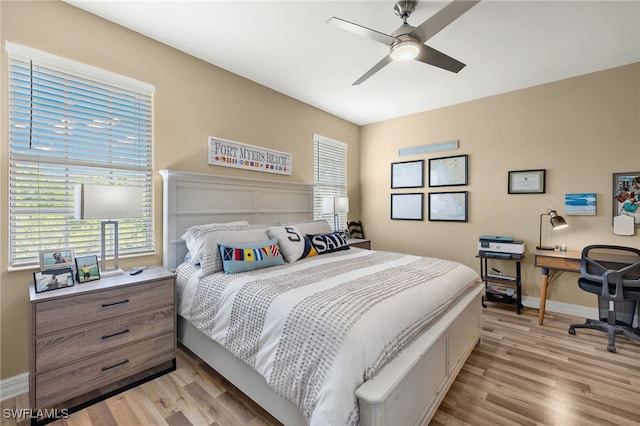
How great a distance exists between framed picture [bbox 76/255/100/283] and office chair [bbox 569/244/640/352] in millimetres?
4151

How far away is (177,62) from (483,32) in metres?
2.86

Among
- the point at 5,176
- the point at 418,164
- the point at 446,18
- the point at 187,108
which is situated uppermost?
the point at 446,18

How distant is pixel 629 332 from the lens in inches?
98.9

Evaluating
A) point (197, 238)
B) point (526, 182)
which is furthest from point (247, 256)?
point (526, 182)

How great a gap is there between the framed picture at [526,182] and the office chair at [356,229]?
2337 millimetres

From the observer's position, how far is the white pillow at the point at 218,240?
2.22m

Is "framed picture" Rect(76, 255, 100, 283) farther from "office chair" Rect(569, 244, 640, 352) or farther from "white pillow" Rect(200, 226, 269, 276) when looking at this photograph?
"office chair" Rect(569, 244, 640, 352)

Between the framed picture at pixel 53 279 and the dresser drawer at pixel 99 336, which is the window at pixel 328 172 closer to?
the dresser drawer at pixel 99 336

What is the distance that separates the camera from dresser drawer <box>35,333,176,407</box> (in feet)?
5.34

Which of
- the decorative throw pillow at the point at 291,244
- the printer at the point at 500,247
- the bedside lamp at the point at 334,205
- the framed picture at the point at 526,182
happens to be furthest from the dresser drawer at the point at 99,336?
the framed picture at the point at 526,182

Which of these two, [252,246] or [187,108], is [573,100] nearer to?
[252,246]

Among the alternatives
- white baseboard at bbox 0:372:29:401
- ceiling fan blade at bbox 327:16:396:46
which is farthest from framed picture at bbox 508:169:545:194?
Result: white baseboard at bbox 0:372:29:401

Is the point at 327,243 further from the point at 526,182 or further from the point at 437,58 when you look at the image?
the point at 526,182

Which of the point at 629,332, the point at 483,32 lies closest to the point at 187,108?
the point at 483,32
